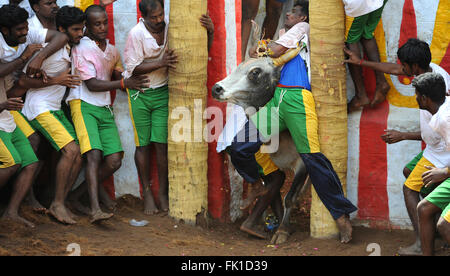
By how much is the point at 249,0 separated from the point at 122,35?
1.52m

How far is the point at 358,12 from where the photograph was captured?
544cm

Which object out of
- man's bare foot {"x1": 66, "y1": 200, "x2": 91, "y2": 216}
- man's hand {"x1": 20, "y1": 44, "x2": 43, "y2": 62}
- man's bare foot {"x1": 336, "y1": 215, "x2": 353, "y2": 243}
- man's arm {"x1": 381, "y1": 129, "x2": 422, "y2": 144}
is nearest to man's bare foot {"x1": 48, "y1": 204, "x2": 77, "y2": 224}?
man's bare foot {"x1": 66, "y1": 200, "x2": 91, "y2": 216}

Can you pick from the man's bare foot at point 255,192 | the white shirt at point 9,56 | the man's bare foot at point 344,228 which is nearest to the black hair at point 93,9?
the white shirt at point 9,56

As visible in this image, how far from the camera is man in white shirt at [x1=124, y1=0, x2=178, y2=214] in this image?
6023 millimetres

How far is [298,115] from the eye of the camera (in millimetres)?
5547

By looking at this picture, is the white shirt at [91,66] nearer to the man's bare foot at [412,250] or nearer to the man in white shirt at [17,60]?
the man in white shirt at [17,60]

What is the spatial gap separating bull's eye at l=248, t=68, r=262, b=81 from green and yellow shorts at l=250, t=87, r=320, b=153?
0.21m

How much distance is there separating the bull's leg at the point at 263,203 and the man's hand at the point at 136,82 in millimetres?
1429

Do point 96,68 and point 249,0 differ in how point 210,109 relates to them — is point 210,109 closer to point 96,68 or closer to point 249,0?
point 96,68

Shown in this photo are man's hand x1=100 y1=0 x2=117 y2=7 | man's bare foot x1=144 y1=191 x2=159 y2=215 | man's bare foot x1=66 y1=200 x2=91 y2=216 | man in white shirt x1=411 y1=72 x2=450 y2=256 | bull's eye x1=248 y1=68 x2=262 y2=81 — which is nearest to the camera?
man in white shirt x1=411 y1=72 x2=450 y2=256

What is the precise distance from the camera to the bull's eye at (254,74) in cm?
568

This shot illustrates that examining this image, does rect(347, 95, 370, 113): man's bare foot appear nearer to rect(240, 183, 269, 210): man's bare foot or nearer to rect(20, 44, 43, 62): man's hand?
rect(240, 183, 269, 210): man's bare foot

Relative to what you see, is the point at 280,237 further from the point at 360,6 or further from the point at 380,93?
the point at 360,6
